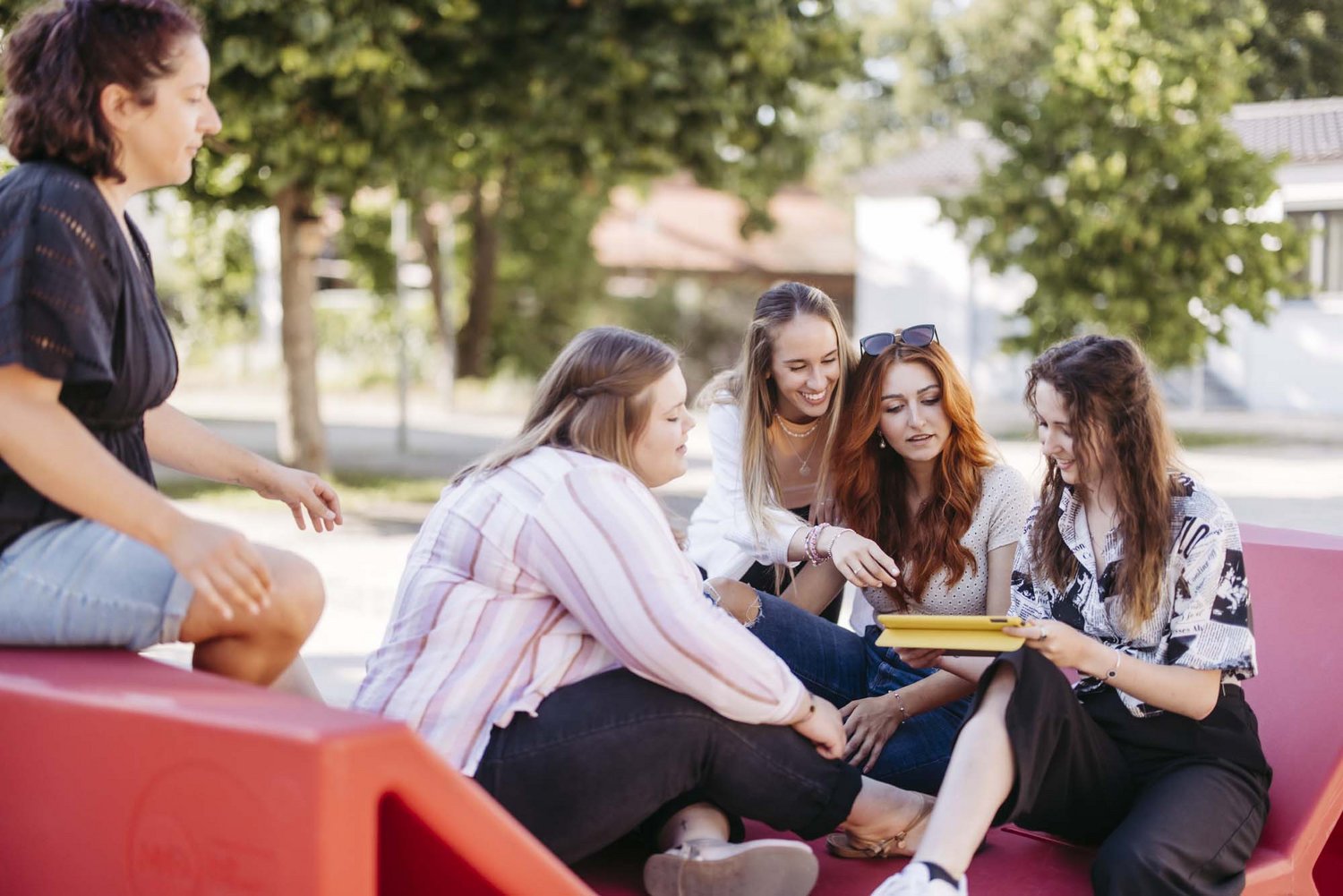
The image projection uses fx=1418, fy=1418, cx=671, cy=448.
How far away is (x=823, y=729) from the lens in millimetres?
2557

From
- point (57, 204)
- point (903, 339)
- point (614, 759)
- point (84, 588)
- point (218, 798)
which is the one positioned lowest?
point (614, 759)

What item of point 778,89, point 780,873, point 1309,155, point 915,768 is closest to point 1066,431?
point 915,768

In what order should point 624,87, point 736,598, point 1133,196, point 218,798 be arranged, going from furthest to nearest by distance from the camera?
point 1133,196
point 624,87
point 736,598
point 218,798

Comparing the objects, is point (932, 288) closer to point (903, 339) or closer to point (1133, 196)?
point (1133, 196)

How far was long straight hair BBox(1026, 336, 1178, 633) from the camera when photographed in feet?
9.10

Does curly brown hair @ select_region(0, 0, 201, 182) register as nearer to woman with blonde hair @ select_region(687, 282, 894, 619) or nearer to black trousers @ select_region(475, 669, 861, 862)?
black trousers @ select_region(475, 669, 861, 862)

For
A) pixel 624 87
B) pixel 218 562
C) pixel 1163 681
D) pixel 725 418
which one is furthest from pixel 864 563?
pixel 624 87

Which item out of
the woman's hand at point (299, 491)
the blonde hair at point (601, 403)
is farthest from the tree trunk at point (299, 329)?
the blonde hair at point (601, 403)

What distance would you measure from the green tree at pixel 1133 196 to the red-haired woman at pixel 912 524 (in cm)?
1229

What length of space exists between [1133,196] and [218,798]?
14798 mm

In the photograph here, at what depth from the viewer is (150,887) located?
1950 millimetres

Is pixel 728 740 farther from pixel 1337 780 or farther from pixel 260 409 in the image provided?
pixel 260 409

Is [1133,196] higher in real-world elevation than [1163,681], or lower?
higher

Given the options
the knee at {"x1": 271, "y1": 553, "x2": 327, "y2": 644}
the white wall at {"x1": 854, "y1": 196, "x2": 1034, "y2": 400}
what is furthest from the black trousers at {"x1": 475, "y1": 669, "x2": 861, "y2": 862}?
the white wall at {"x1": 854, "y1": 196, "x2": 1034, "y2": 400}
